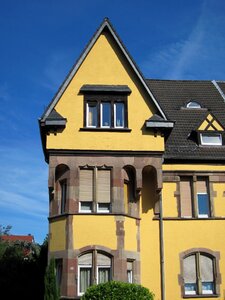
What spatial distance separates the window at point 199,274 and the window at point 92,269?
396 centimetres

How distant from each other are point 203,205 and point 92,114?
679 cm

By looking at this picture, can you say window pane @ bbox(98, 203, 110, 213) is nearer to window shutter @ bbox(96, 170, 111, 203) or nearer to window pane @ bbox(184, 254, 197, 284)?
window shutter @ bbox(96, 170, 111, 203)

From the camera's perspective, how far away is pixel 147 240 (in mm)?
20484

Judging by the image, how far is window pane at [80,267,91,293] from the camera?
60.5 ft

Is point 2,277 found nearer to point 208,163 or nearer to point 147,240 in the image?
point 147,240

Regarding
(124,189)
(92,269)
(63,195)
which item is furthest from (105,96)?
(92,269)

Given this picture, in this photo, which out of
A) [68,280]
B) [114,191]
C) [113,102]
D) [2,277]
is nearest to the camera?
[68,280]

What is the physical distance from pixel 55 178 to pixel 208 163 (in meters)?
7.46

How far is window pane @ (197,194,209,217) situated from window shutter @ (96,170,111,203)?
472cm

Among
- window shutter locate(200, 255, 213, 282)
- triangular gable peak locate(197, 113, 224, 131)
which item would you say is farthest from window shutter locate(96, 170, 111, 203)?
triangular gable peak locate(197, 113, 224, 131)

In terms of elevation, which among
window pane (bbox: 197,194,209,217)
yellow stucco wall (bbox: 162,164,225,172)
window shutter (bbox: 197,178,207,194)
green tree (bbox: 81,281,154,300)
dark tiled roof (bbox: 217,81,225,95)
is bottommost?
green tree (bbox: 81,281,154,300)

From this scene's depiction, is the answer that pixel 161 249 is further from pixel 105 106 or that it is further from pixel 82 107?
pixel 82 107

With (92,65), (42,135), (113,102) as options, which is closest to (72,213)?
(42,135)

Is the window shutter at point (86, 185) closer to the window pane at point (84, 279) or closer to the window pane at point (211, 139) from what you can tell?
the window pane at point (84, 279)
